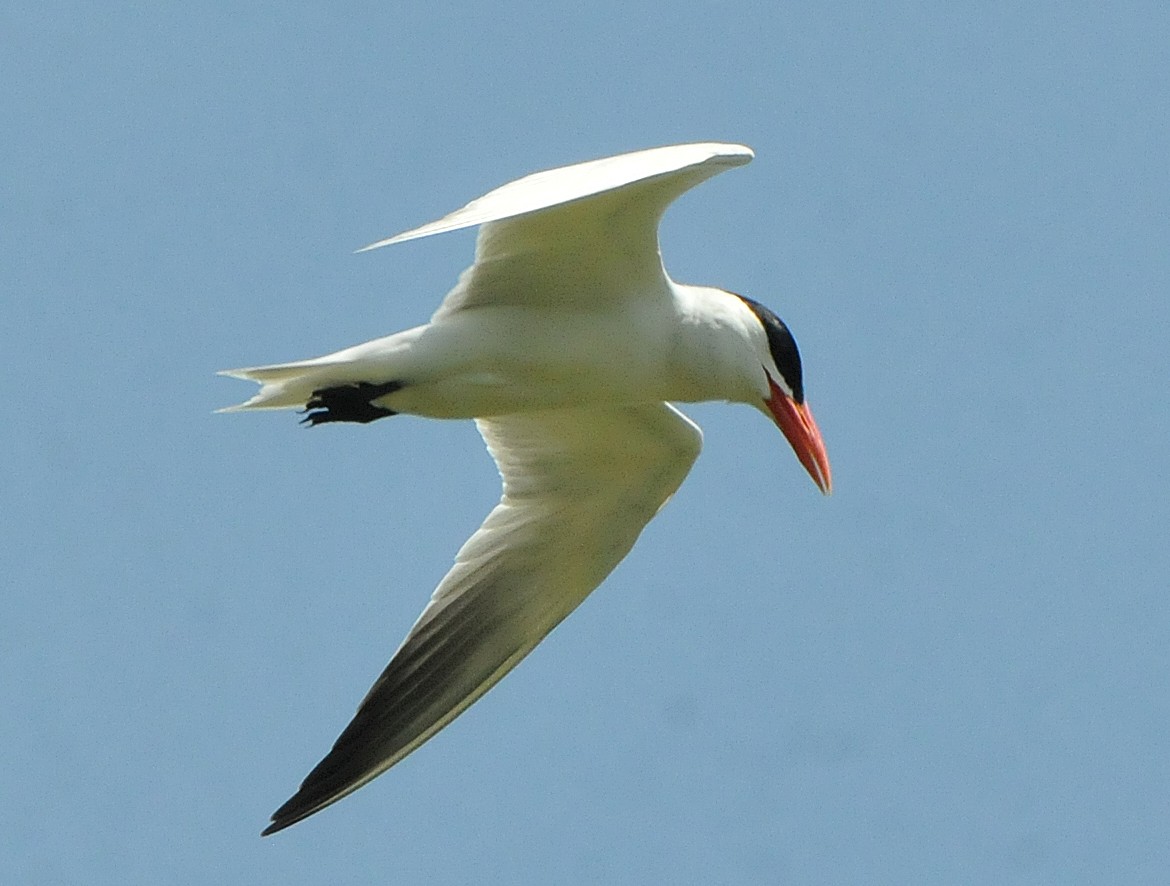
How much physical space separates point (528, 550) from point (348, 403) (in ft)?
5.99

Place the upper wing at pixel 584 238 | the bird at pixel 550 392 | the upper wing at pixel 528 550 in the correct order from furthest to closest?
the upper wing at pixel 528 550, the bird at pixel 550 392, the upper wing at pixel 584 238

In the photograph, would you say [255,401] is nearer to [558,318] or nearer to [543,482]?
[558,318]

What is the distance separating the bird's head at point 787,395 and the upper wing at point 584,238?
0.74 meters

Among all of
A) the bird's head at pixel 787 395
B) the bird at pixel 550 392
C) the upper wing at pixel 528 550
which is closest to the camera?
the bird at pixel 550 392

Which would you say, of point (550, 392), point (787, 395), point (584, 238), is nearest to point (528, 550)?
point (550, 392)

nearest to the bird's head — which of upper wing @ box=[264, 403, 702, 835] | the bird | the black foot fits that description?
the bird

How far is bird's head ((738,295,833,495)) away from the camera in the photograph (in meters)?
9.62

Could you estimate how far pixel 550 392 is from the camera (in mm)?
9281

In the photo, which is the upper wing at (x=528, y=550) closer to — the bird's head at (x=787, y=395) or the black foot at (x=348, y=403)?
the bird's head at (x=787, y=395)

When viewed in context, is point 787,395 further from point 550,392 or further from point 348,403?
point 348,403

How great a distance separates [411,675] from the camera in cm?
1005

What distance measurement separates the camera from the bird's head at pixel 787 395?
9.62 m

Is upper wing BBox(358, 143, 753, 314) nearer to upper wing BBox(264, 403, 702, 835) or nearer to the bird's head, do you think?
the bird's head

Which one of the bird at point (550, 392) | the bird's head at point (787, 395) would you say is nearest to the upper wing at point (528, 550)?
the bird at point (550, 392)
